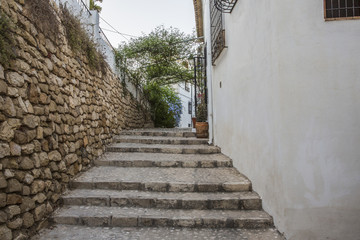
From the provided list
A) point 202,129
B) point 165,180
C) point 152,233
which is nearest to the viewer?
point 152,233

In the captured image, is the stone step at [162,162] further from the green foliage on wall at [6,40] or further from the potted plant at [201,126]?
the green foliage on wall at [6,40]

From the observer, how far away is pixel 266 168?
10.4 feet

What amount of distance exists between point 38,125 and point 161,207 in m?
1.85

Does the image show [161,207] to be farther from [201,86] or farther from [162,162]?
[201,86]

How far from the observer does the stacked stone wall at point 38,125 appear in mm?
2527

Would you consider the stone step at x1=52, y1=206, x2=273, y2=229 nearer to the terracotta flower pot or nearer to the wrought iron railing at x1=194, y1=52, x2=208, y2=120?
the terracotta flower pot

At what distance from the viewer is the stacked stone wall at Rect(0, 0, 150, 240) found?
2527 millimetres

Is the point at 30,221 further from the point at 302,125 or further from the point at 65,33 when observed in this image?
the point at 302,125

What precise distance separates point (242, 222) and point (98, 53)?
171 inches

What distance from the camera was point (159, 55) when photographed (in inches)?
387

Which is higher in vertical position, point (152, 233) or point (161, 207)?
point (161, 207)

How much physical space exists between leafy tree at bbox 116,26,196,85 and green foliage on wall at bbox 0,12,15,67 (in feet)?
20.8

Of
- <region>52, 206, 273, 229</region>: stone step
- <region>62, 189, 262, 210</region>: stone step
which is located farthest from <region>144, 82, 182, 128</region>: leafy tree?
<region>52, 206, 273, 229</region>: stone step

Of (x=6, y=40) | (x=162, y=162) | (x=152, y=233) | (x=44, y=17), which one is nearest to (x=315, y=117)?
(x=152, y=233)
